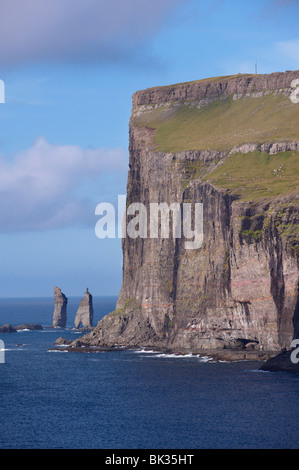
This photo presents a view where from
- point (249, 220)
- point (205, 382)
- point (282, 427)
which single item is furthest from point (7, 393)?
point (249, 220)

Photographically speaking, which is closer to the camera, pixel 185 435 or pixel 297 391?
pixel 185 435

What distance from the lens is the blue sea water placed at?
112 meters

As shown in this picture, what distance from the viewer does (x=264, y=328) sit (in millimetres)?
184750

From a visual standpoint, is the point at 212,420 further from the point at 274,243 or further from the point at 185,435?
the point at 274,243

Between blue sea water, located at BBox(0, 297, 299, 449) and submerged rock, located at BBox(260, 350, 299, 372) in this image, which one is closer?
blue sea water, located at BBox(0, 297, 299, 449)

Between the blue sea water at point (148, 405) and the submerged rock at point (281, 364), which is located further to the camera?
the submerged rock at point (281, 364)

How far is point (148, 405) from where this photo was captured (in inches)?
5369

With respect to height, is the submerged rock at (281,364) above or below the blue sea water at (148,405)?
above

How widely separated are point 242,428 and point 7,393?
172ft

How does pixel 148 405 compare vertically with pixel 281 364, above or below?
below

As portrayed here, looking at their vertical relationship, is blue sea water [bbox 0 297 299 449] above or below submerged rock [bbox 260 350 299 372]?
below

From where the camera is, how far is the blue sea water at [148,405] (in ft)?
368

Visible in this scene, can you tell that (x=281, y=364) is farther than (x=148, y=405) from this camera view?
Yes
